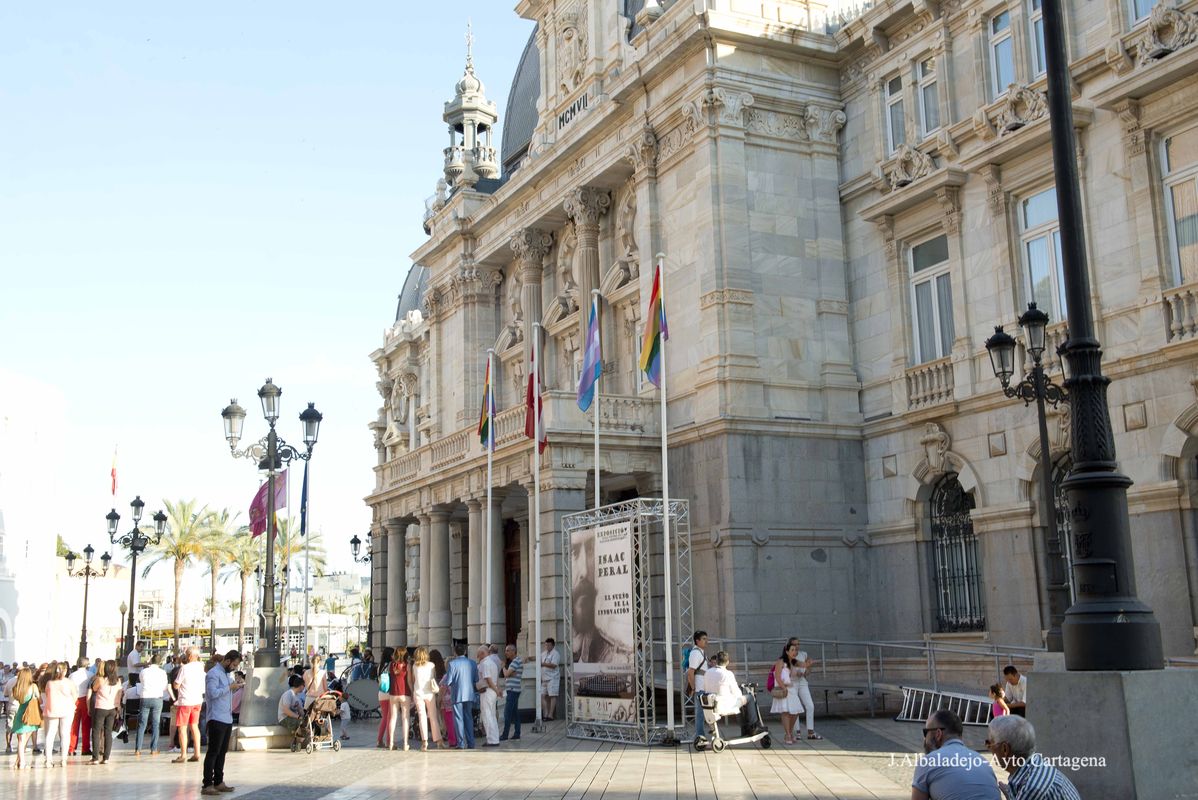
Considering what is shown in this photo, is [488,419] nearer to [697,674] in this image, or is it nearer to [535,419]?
[535,419]

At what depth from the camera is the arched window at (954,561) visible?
26.2m

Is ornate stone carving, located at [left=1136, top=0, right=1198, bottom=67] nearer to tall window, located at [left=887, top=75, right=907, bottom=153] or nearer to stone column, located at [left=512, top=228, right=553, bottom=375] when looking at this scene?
tall window, located at [left=887, top=75, right=907, bottom=153]

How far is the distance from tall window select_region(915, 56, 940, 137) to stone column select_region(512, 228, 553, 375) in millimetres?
13025

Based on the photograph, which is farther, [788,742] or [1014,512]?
[1014,512]

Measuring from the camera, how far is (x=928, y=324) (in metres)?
27.9

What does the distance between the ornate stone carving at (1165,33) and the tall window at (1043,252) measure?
10.6 ft

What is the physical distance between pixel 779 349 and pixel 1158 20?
34.0 feet

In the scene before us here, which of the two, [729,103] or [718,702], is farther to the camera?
[729,103]

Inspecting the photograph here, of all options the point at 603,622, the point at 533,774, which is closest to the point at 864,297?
the point at 603,622

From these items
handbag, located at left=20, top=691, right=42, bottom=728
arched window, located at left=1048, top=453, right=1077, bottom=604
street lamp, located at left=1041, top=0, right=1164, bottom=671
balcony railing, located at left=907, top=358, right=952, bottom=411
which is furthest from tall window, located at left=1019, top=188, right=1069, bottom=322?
handbag, located at left=20, top=691, right=42, bottom=728

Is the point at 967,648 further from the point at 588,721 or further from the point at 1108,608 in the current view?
the point at 1108,608

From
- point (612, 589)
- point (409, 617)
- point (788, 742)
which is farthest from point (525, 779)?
point (409, 617)

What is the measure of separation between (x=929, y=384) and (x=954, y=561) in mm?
3829

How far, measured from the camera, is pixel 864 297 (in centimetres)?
2944
